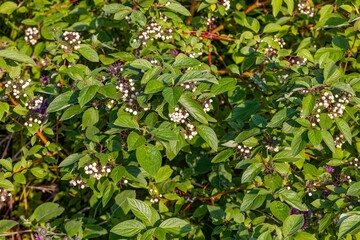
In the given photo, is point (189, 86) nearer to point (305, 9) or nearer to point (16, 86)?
point (16, 86)

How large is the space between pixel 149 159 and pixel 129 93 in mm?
294

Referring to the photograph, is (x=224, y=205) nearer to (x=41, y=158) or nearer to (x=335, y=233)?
(x=335, y=233)

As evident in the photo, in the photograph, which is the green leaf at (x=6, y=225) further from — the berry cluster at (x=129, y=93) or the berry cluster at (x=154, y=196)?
the berry cluster at (x=129, y=93)

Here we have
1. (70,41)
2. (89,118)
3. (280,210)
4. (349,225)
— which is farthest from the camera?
(70,41)

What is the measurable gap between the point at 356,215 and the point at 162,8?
1229mm

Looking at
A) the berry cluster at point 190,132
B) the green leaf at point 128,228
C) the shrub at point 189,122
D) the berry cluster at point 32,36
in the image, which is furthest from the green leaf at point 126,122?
the berry cluster at point 32,36

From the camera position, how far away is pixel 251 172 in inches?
75.4

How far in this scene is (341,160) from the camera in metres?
2.13

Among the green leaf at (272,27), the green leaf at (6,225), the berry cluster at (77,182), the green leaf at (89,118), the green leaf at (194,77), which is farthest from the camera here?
the green leaf at (272,27)

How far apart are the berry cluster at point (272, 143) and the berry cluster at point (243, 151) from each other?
7cm

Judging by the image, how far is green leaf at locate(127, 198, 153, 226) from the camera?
1.83 metres

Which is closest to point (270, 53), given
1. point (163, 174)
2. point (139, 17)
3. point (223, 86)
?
point (223, 86)

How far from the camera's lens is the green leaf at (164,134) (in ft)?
5.63

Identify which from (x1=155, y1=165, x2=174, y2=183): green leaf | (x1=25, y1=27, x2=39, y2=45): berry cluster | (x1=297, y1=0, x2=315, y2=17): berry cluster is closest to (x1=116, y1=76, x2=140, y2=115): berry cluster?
(x1=155, y1=165, x2=174, y2=183): green leaf
